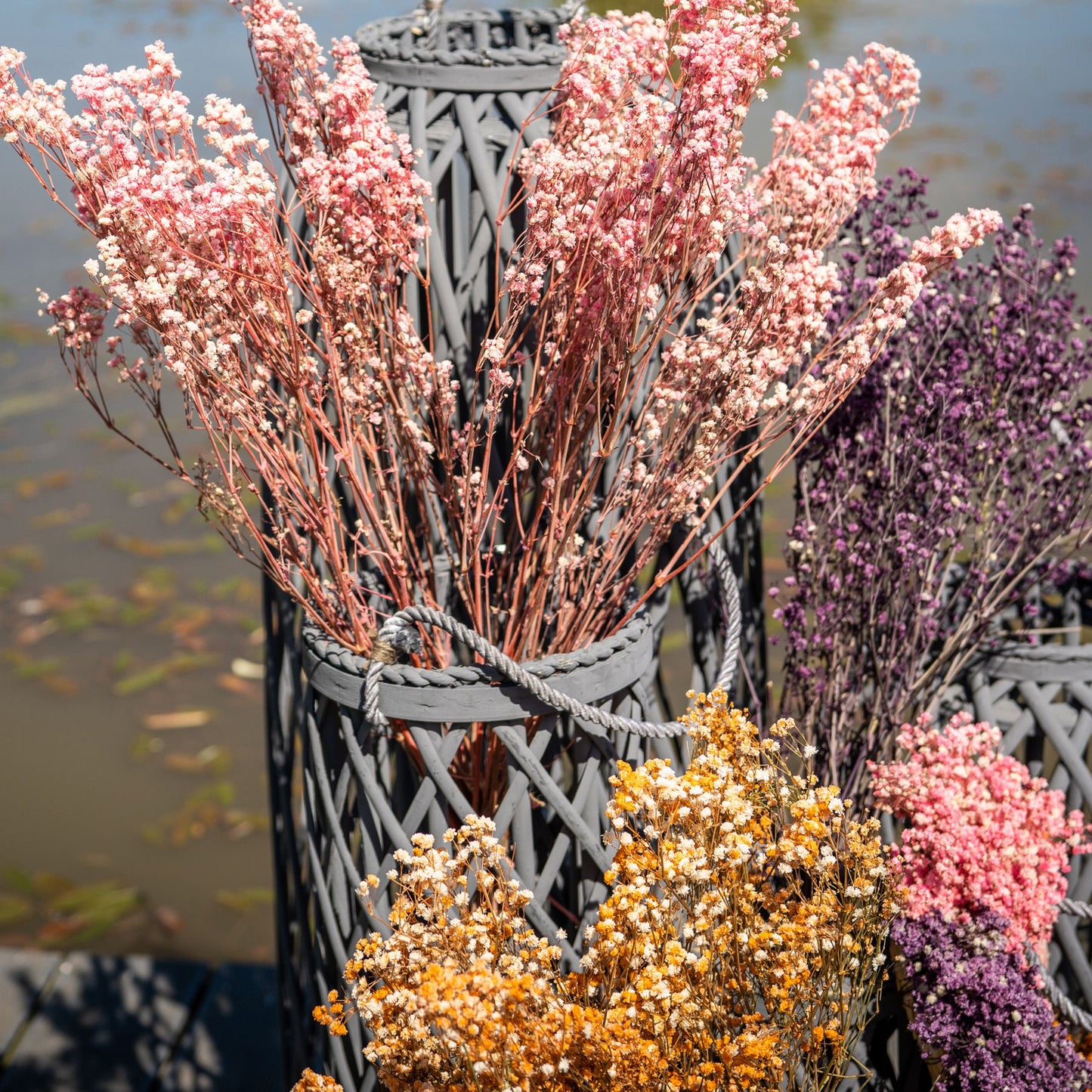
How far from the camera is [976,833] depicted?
130 cm

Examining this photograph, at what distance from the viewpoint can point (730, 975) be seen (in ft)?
3.43

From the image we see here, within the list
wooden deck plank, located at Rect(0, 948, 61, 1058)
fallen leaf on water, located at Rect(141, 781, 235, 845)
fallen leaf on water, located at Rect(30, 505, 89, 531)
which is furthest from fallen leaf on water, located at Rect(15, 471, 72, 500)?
wooden deck plank, located at Rect(0, 948, 61, 1058)

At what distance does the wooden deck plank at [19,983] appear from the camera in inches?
86.8

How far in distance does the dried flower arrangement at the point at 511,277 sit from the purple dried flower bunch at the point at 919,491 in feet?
0.74

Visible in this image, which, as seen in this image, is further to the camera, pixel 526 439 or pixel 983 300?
pixel 983 300

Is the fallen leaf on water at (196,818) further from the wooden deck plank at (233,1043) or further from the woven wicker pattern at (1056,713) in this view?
the woven wicker pattern at (1056,713)

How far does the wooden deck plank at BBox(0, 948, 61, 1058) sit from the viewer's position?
2.21m

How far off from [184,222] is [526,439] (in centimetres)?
46

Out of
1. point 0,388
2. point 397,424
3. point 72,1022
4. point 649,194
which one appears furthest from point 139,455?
point 649,194

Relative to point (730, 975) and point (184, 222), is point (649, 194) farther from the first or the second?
point (730, 975)

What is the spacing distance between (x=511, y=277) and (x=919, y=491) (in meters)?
0.59

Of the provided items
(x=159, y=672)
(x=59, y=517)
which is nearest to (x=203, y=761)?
(x=159, y=672)

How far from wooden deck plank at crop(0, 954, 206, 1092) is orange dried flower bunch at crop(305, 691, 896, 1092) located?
4.46ft

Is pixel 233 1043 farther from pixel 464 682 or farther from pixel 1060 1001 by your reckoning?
pixel 1060 1001
